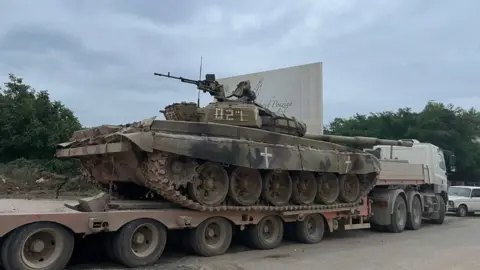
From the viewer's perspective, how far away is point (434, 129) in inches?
1396

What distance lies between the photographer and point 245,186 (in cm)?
1075

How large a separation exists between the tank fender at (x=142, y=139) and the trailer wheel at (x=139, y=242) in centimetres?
125

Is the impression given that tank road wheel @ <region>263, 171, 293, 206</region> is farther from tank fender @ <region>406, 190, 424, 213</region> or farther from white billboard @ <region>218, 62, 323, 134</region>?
white billboard @ <region>218, 62, 323, 134</region>

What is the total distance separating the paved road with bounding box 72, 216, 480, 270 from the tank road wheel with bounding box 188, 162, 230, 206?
44.3 inches

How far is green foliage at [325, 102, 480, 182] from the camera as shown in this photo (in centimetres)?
3519

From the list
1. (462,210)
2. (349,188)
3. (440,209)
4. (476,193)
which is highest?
(476,193)

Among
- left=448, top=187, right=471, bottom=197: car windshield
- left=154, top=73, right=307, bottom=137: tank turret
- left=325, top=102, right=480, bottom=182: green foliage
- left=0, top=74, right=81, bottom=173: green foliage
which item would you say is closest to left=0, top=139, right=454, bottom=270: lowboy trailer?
left=154, top=73, right=307, bottom=137: tank turret

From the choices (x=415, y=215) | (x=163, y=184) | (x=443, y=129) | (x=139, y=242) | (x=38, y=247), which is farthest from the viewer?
(x=443, y=129)

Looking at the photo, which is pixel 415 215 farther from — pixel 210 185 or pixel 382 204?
pixel 210 185

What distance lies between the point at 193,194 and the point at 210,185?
56 centimetres

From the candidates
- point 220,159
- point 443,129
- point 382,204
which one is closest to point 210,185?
point 220,159

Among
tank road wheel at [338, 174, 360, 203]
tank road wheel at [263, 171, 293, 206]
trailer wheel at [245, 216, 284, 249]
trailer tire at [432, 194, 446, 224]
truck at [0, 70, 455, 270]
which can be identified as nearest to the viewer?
truck at [0, 70, 455, 270]

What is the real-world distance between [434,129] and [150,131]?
3062 cm

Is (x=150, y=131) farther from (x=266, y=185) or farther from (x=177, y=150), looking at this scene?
A: (x=266, y=185)
